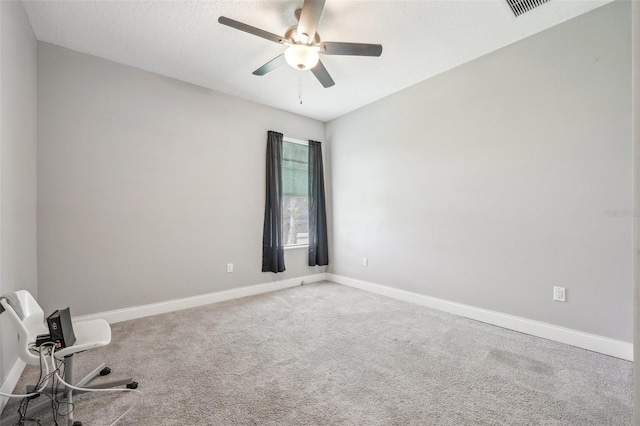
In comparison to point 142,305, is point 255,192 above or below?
above

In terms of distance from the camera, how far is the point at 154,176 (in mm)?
3021

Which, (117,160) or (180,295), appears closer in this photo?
(117,160)

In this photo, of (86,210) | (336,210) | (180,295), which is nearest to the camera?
(86,210)

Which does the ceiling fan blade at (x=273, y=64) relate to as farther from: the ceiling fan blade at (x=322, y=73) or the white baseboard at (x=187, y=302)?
the white baseboard at (x=187, y=302)

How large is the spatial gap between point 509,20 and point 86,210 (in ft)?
13.8

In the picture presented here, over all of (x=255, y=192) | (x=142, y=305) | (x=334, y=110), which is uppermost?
(x=334, y=110)

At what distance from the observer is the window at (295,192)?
4.18 m

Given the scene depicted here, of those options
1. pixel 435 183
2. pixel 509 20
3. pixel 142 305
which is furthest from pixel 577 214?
pixel 142 305

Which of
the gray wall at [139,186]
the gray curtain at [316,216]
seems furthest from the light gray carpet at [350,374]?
the gray curtain at [316,216]

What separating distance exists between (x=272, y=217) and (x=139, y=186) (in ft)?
5.31

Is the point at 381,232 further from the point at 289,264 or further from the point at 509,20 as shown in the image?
the point at 509,20

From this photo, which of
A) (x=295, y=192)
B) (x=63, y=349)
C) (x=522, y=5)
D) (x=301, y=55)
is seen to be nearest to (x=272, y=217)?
(x=295, y=192)

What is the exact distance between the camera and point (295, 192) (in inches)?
167

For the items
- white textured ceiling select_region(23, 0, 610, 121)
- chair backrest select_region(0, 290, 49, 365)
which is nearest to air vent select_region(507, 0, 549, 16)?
white textured ceiling select_region(23, 0, 610, 121)
